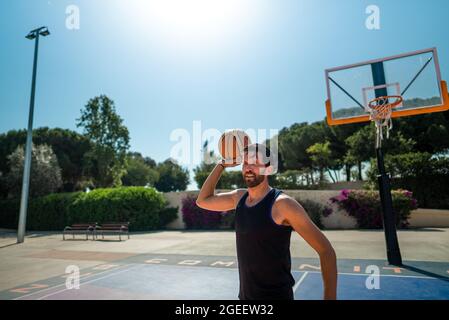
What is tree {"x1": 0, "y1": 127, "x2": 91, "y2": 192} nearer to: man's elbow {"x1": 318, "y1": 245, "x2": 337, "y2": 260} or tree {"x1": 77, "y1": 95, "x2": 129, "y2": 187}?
tree {"x1": 77, "y1": 95, "x2": 129, "y2": 187}

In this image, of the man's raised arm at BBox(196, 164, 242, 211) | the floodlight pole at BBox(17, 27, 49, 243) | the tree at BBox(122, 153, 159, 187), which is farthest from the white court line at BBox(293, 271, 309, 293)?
the tree at BBox(122, 153, 159, 187)

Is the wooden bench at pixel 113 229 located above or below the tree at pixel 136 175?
below

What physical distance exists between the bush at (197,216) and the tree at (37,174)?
1419cm

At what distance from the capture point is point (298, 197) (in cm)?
2022

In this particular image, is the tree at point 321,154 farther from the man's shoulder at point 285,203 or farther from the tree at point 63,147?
the man's shoulder at point 285,203

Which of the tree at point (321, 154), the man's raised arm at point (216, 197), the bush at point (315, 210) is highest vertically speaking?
the tree at point (321, 154)

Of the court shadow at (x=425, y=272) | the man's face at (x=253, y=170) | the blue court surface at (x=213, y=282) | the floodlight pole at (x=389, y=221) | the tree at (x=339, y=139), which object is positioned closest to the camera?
the man's face at (x=253, y=170)

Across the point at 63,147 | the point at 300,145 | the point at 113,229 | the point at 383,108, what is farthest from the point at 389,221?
the point at 63,147

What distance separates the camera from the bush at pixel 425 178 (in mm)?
20641

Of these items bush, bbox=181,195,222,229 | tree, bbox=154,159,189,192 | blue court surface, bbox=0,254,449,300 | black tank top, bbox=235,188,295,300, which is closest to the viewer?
black tank top, bbox=235,188,295,300

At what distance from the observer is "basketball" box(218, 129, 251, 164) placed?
2396mm

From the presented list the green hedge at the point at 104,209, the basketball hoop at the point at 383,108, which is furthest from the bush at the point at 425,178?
the green hedge at the point at 104,209

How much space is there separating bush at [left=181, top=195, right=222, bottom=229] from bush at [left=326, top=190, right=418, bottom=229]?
793 cm

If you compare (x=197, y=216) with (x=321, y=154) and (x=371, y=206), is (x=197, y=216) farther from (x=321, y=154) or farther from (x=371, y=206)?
(x=321, y=154)
